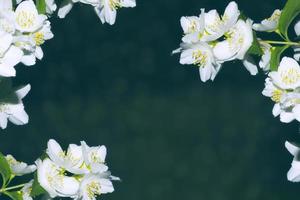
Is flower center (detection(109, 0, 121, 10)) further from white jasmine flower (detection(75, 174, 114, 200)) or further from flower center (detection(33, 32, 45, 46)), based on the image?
white jasmine flower (detection(75, 174, 114, 200))

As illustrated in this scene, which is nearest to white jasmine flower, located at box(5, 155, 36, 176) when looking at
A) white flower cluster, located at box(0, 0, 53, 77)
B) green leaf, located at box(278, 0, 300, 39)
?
white flower cluster, located at box(0, 0, 53, 77)

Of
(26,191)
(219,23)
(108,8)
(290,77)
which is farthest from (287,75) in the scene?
(26,191)

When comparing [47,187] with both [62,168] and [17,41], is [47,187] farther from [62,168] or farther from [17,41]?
[17,41]

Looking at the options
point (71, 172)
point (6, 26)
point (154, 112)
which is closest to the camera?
point (6, 26)

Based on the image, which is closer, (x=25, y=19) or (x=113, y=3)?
(x=25, y=19)

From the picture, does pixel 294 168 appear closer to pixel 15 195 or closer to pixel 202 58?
pixel 202 58

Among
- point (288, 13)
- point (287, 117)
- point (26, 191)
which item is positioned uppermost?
point (288, 13)
